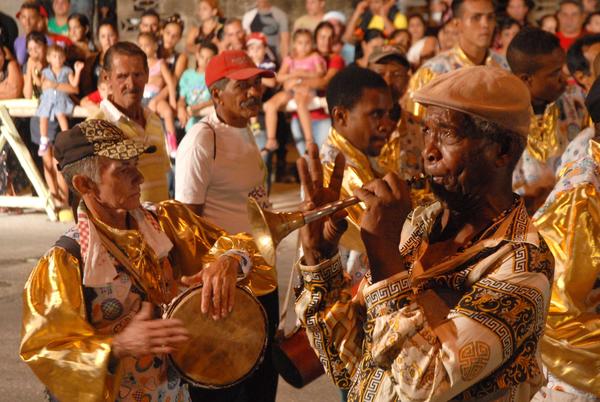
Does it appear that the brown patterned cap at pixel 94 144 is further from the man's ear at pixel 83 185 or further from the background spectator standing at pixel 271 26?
the background spectator standing at pixel 271 26

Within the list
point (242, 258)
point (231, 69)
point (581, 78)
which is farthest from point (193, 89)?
point (242, 258)

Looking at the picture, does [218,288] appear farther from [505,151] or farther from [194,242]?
[505,151]

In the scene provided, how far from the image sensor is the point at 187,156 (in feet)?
16.1

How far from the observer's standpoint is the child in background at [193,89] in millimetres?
11961

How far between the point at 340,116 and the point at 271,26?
9.26 metres

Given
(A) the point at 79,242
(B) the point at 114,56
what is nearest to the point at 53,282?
(A) the point at 79,242

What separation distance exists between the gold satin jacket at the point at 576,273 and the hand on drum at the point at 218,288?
4.08ft

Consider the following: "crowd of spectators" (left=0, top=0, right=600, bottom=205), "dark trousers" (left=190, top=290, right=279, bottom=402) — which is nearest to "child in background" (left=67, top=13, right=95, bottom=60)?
"crowd of spectators" (left=0, top=0, right=600, bottom=205)

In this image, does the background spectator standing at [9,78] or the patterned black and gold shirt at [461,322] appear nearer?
the patterned black and gold shirt at [461,322]

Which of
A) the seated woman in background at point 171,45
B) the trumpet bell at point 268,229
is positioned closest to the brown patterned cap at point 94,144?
the trumpet bell at point 268,229

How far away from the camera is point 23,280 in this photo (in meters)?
8.64

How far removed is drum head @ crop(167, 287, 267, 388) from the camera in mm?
3486

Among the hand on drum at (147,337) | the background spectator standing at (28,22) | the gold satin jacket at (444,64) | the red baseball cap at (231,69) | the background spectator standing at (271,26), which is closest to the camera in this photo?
the hand on drum at (147,337)

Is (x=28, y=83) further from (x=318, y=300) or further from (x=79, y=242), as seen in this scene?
(x=318, y=300)
